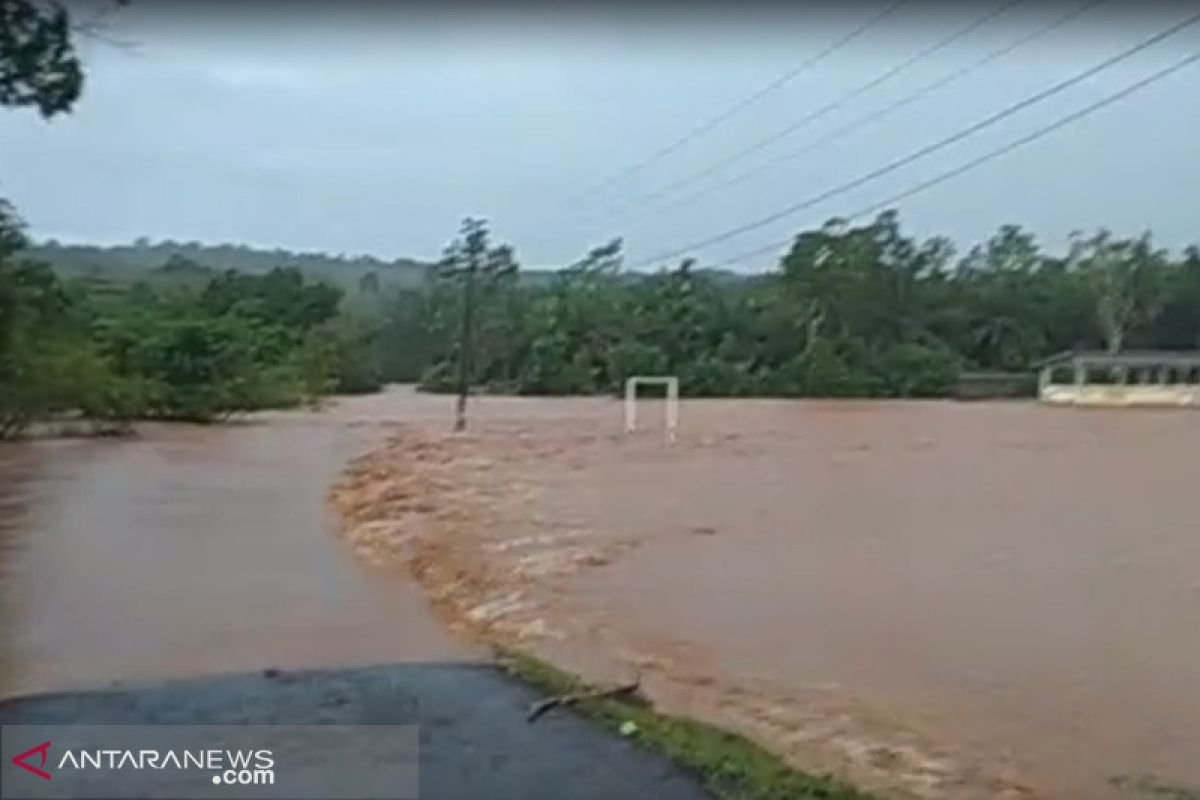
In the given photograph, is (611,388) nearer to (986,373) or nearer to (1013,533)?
(986,373)

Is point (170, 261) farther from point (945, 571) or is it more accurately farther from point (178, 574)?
point (945, 571)

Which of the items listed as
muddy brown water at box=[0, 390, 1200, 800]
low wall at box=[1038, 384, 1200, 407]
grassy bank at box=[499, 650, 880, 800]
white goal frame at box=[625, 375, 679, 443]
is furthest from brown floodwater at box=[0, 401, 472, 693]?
low wall at box=[1038, 384, 1200, 407]

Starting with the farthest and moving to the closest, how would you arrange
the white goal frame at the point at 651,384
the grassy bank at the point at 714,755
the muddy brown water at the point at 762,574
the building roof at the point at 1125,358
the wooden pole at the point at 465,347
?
the white goal frame at the point at 651,384, the building roof at the point at 1125,358, the wooden pole at the point at 465,347, the muddy brown water at the point at 762,574, the grassy bank at the point at 714,755

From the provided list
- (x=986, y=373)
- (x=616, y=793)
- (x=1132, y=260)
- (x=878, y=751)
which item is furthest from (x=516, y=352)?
(x=616, y=793)

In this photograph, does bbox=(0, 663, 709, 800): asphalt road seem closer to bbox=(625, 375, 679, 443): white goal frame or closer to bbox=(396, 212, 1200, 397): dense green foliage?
bbox=(396, 212, 1200, 397): dense green foliage

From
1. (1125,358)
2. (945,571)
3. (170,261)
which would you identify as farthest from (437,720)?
(1125,358)

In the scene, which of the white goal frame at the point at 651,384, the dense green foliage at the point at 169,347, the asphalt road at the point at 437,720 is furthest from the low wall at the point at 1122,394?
the asphalt road at the point at 437,720

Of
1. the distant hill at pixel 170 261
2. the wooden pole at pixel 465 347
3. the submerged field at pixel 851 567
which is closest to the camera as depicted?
the distant hill at pixel 170 261

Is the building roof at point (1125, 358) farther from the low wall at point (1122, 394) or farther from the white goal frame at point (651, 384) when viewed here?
the white goal frame at point (651, 384)
